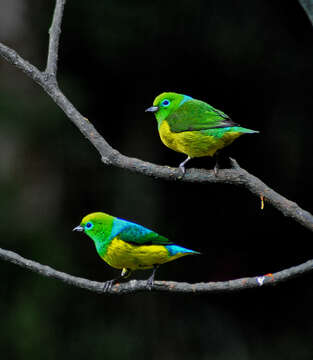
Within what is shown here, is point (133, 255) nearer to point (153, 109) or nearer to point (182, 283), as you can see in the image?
point (182, 283)

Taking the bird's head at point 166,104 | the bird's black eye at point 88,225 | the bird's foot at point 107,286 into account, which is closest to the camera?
the bird's foot at point 107,286

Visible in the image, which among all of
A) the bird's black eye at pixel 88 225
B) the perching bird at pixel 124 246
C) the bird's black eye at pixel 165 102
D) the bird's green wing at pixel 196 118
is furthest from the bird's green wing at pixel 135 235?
the bird's black eye at pixel 165 102

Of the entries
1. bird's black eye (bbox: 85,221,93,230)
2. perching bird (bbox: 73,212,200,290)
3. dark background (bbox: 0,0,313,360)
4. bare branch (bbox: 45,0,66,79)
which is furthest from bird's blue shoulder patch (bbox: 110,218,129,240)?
dark background (bbox: 0,0,313,360)

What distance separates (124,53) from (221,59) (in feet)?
3.68

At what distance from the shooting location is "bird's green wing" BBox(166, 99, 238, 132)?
2.79 metres

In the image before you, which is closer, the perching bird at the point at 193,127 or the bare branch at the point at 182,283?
the bare branch at the point at 182,283

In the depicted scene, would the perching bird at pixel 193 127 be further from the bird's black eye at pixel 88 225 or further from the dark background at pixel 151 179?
the dark background at pixel 151 179

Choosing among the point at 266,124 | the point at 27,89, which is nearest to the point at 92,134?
the point at 266,124

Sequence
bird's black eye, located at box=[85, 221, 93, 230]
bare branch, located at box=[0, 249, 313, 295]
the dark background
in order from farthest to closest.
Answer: the dark background → bird's black eye, located at box=[85, 221, 93, 230] → bare branch, located at box=[0, 249, 313, 295]

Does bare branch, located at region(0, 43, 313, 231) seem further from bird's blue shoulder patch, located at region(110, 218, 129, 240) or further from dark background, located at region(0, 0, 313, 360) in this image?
dark background, located at region(0, 0, 313, 360)

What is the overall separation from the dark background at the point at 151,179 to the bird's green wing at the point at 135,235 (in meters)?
3.69

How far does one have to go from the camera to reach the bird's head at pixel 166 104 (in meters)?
3.00

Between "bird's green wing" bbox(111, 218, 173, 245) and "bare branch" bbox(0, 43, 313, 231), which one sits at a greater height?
"bare branch" bbox(0, 43, 313, 231)

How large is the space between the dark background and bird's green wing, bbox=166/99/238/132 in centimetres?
361
